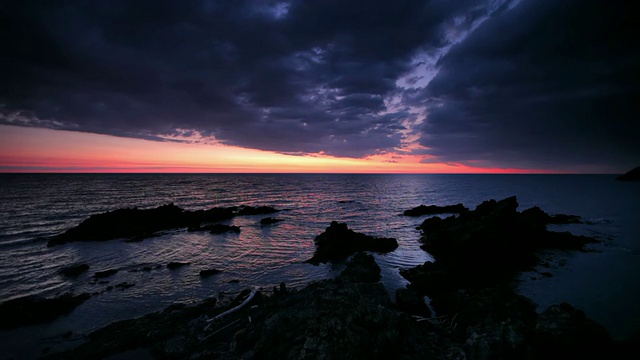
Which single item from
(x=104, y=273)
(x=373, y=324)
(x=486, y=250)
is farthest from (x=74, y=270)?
(x=486, y=250)

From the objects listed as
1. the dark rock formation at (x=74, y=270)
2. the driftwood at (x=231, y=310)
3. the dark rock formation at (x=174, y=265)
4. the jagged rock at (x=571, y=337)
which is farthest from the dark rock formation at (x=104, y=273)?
the jagged rock at (x=571, y=337)

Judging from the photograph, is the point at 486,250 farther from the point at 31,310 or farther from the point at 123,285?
the point at 31,310

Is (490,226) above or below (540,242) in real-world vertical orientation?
above

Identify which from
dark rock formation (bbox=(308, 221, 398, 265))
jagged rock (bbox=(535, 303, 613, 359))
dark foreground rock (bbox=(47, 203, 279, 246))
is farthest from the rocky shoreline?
dark foreground rock (bbox=(47, 203, 279, 246))

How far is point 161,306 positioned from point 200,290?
242 centimetres

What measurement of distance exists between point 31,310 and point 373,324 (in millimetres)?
17683

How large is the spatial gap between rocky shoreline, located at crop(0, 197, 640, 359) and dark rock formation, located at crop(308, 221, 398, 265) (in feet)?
19.7

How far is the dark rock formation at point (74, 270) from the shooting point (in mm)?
19422

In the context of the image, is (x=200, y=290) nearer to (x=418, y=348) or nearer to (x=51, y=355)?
(x=51, y=355)

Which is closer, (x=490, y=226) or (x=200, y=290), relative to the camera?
(x=200, y=290)

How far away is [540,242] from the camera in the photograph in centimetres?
2625

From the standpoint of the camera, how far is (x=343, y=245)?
25.8 m

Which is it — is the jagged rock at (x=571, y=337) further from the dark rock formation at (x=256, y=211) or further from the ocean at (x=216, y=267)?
the dark rock formation at (x=256, y=211)

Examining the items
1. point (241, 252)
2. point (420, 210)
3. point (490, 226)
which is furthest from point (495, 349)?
point (420, 210)
